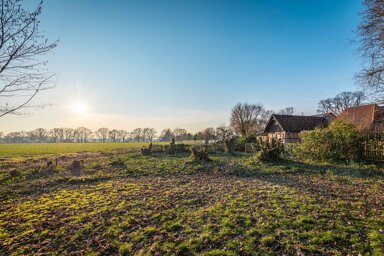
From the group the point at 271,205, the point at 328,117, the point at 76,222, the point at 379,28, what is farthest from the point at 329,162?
the point at 328,117

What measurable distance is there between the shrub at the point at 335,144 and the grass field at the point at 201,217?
13.5 ft

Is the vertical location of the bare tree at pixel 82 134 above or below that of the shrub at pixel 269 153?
above

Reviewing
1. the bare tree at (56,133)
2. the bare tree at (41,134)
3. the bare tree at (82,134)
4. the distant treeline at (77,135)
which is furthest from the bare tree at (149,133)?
the bare tree at (41,134)

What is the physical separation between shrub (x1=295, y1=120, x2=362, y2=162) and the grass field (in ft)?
13.5

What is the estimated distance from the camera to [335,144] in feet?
50.4

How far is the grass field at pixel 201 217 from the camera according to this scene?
15.1ft

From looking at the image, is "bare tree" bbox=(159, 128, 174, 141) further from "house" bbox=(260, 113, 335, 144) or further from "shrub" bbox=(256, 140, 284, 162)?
"shrub" bbox=(256, 140, 284, 162)

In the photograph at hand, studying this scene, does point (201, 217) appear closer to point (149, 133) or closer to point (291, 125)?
point (291, 125)

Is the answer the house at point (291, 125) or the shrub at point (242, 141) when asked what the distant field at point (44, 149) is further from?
the house at point (291, 125)

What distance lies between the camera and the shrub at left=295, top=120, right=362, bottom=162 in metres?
14.6

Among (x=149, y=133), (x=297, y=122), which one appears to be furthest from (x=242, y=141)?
(x=149, y=133)

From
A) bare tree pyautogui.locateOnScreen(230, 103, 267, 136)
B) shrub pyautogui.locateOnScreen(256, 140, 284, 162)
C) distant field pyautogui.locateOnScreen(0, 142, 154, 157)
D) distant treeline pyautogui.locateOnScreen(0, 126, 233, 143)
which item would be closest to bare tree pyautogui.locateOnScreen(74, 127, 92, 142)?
distant treeline pyautogui.locateOnScreen(0, 126, 233, 143)

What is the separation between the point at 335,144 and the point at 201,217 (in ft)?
46.2

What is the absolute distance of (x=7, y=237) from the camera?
5547 mm
